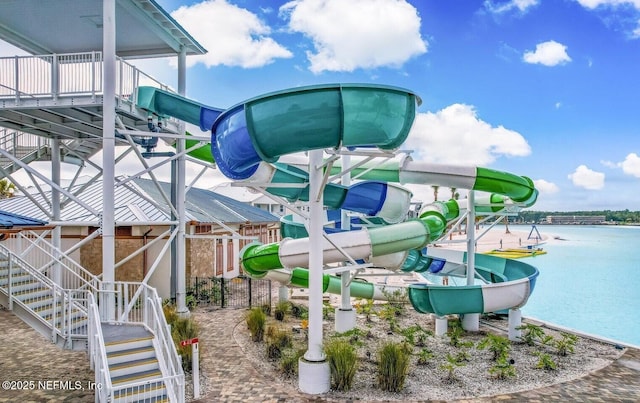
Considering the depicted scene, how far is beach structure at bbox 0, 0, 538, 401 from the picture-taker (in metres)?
6.73

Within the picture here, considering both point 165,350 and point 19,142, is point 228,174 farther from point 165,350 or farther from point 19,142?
point 19,142

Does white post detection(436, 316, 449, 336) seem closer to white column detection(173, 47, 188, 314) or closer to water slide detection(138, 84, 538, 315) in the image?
water slide detection(138, 84, 538, 315)

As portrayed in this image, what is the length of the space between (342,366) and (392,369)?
938 millimetres

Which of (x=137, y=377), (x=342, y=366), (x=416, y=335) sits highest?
(x=137, y=377)

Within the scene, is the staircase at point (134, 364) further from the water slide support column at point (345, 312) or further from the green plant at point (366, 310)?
the green plant at point (366, 310)

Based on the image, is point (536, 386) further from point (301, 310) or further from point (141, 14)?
point (141, 14)

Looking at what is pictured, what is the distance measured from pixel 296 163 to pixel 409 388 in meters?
5.22

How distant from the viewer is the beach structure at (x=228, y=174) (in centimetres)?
673

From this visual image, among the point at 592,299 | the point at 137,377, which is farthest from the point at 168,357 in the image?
the point at 592,299

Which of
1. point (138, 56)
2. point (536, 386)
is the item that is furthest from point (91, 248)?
point (536, 386)

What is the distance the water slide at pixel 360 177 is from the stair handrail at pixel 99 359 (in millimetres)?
3294

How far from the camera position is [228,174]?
812 cm

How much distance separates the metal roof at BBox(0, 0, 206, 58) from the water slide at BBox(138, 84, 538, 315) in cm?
217

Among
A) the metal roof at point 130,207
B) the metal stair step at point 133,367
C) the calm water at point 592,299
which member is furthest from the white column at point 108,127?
the calm water at point 592,299
